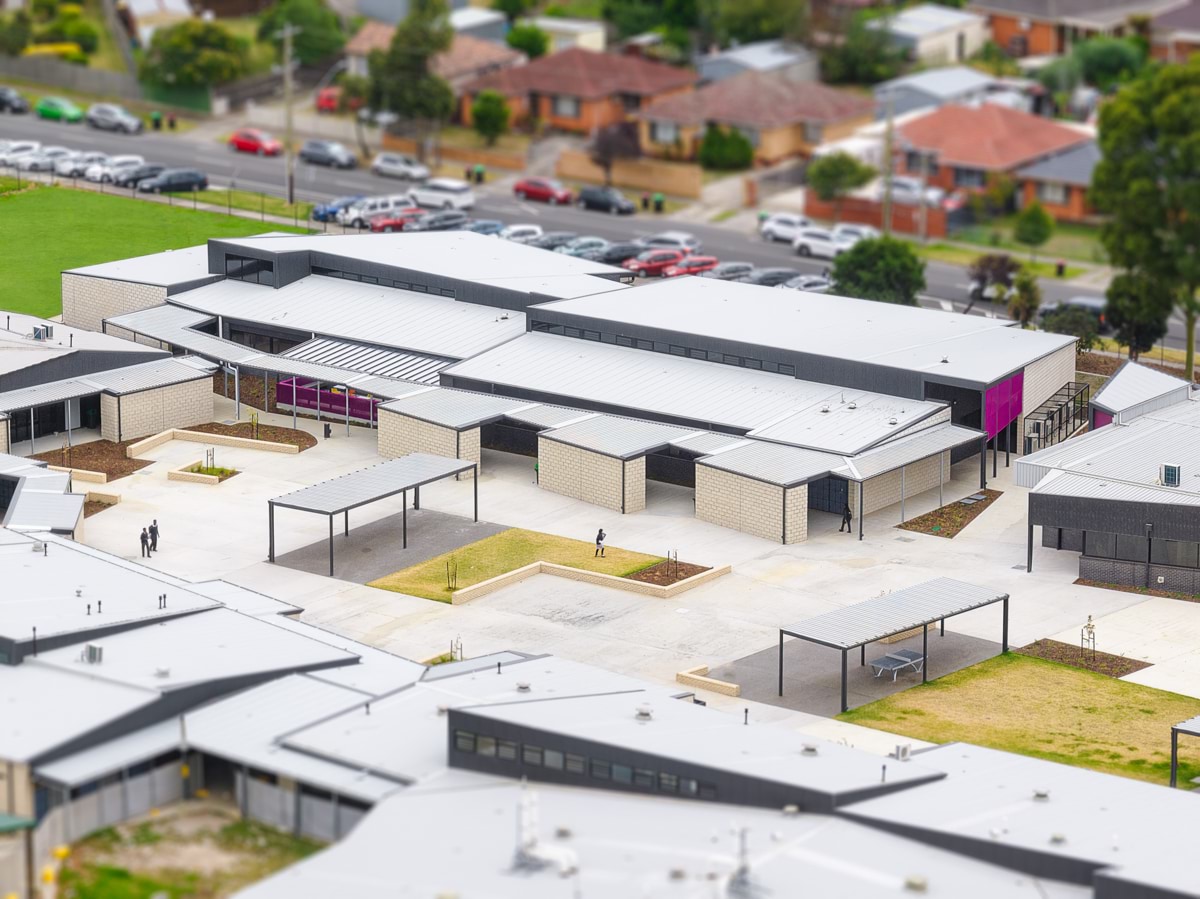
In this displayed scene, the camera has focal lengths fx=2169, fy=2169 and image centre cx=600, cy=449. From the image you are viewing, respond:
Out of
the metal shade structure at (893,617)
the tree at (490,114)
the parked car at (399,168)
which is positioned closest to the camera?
the metal shade structure at (893,617)

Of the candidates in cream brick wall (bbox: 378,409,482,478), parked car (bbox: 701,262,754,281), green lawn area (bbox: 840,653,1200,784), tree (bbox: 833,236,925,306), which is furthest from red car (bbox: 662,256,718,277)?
green lawn area (bbox: 840,653,1200,784)

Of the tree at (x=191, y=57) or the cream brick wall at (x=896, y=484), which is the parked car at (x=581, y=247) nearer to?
the cream brick wall at (x=896, y=484)

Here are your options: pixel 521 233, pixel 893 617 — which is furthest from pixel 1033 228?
pixel 893 617

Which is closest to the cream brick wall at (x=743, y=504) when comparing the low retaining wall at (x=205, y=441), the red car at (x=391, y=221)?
the low retaining wall at (x=205, y=441)

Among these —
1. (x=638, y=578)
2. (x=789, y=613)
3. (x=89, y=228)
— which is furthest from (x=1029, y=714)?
(x=89, y=228)

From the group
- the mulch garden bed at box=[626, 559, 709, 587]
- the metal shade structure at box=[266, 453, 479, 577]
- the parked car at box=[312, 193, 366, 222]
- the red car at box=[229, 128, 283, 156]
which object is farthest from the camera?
the red car at box=[229, 128, 283, 156]

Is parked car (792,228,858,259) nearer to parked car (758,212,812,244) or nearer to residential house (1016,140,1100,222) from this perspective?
parked car (758,212,812,244)

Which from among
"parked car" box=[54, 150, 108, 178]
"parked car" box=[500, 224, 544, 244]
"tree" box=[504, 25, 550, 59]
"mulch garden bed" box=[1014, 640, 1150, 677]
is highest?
"tree" box=[504, 25, 550, 59]

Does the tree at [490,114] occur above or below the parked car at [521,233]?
above
